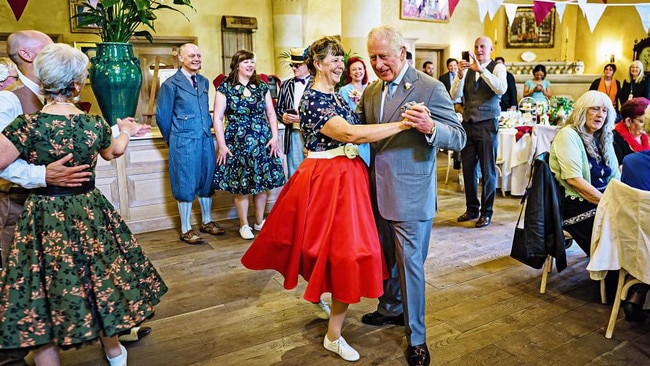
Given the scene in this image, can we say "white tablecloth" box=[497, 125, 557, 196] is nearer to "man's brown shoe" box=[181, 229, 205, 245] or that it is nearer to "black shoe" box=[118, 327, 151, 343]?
"man's brown shoe" box=[181, 229, 205, 245]

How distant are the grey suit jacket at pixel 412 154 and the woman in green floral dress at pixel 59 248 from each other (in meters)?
1.16

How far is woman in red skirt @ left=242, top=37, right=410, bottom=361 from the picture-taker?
228 centimetres

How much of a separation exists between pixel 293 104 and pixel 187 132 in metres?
0.89

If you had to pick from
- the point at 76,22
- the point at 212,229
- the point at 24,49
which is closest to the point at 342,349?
the point at 24,49

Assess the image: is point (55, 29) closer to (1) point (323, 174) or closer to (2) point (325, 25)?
(2) point (325, 25)

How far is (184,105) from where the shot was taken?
416 centimetres

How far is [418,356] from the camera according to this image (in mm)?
2375

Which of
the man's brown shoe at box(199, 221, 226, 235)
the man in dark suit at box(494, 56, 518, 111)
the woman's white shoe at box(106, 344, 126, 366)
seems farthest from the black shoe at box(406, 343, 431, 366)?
the man in dark suit at box(494, 56, 518, 111)

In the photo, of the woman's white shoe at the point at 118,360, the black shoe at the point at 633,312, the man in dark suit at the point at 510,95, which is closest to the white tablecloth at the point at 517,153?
the man in dark suit at the point at 510,95

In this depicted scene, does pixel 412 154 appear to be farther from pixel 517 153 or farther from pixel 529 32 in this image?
pixel 529 32

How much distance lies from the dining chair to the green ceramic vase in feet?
9.97

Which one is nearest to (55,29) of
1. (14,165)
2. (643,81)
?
(14,165)

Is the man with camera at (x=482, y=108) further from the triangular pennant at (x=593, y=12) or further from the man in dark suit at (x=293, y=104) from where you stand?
the triangular pennant at (x=593, y=12)

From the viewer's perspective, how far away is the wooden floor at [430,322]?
2.51m
